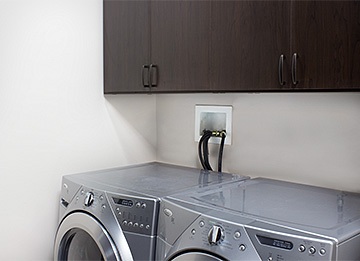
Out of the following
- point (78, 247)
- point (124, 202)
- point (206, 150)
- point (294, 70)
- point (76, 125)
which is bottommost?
point (78, 247)

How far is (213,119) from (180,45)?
511 millimetres

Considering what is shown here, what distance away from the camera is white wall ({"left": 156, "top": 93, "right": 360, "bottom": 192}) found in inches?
66.6

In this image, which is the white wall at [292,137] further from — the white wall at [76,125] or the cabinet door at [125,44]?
the cabinet door at [125,44]

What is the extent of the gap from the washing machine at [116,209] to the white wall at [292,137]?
171 millimetres

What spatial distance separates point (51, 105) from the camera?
2055mm

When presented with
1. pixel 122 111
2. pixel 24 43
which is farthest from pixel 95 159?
pixel 24 43

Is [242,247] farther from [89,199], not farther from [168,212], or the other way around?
[89,199]

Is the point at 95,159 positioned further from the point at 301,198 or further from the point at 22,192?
the point at 301,198

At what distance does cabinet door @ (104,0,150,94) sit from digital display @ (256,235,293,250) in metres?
1.07

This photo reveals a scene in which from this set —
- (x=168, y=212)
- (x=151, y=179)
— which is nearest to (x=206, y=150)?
(x=151, y=179)

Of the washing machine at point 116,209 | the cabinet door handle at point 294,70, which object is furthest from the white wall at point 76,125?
the cabinet door handle at point 294,70

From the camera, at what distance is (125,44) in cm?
211

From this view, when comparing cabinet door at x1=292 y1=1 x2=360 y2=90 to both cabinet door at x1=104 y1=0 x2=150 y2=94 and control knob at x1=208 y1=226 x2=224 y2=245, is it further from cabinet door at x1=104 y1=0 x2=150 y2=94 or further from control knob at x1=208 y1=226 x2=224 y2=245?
cabinet door at x1=104 y1=0 x2=150 y2=94

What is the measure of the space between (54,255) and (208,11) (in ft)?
4.34
